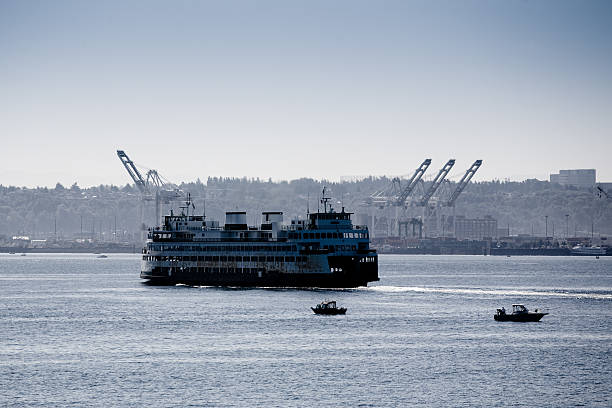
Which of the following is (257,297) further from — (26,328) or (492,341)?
(492,341)

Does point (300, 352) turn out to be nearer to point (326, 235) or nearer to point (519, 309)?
point (519, 309)

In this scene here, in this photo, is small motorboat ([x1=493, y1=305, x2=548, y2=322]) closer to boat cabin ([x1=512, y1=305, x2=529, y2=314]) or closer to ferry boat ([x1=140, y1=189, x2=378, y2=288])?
boat cabin ([x1=512, y1=305, x2=529, y2=314])

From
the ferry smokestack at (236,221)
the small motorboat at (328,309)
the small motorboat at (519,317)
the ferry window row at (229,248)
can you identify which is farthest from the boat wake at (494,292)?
the small motorboat at (519,317)

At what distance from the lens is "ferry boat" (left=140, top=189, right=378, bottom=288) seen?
144750mm

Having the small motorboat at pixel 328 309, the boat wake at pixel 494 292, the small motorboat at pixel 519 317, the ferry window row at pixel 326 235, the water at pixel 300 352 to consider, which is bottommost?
the water at pixel 300 352

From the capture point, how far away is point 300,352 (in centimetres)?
9300

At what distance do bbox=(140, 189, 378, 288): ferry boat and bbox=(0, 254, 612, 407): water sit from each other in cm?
350

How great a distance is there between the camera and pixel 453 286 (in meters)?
178

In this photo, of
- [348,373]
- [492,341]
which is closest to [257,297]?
[492,341]

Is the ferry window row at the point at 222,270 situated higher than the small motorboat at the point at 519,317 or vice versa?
the ferry window row at the point at 222,270

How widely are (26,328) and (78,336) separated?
9.63m

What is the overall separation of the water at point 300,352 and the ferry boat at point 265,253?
3.50 meters

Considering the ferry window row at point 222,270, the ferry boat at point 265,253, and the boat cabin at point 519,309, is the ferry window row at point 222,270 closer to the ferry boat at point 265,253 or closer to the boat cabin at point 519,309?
the ferry boat at point 265,253

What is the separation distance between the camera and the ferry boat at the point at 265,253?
145m
